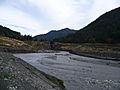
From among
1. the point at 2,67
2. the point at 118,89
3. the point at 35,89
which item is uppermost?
the point at 2,67

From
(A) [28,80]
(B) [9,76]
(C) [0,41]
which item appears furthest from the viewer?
(C) [0,41]

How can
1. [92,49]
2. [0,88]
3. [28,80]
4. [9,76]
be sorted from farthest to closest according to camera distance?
[92,49]
[28,80]
[9,76]
[0,88]

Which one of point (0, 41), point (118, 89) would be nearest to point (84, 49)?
point (0, 41)

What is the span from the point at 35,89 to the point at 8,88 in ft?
10.8

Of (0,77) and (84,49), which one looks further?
(84,49)

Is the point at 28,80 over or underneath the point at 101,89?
over

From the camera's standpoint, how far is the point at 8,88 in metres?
17.4

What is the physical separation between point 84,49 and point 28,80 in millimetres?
166413

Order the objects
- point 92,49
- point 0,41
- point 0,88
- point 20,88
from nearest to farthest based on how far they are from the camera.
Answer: point 0,88 < point 20,88 < point 0,41 < point 92,49

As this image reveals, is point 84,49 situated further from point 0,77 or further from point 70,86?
point 0,77

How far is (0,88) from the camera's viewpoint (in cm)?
1738

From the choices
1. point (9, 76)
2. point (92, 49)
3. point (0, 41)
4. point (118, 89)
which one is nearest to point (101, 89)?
point (118, 89)

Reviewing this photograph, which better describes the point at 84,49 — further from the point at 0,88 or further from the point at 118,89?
the point at 0,88

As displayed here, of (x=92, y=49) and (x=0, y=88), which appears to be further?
(x=92, y=49)
